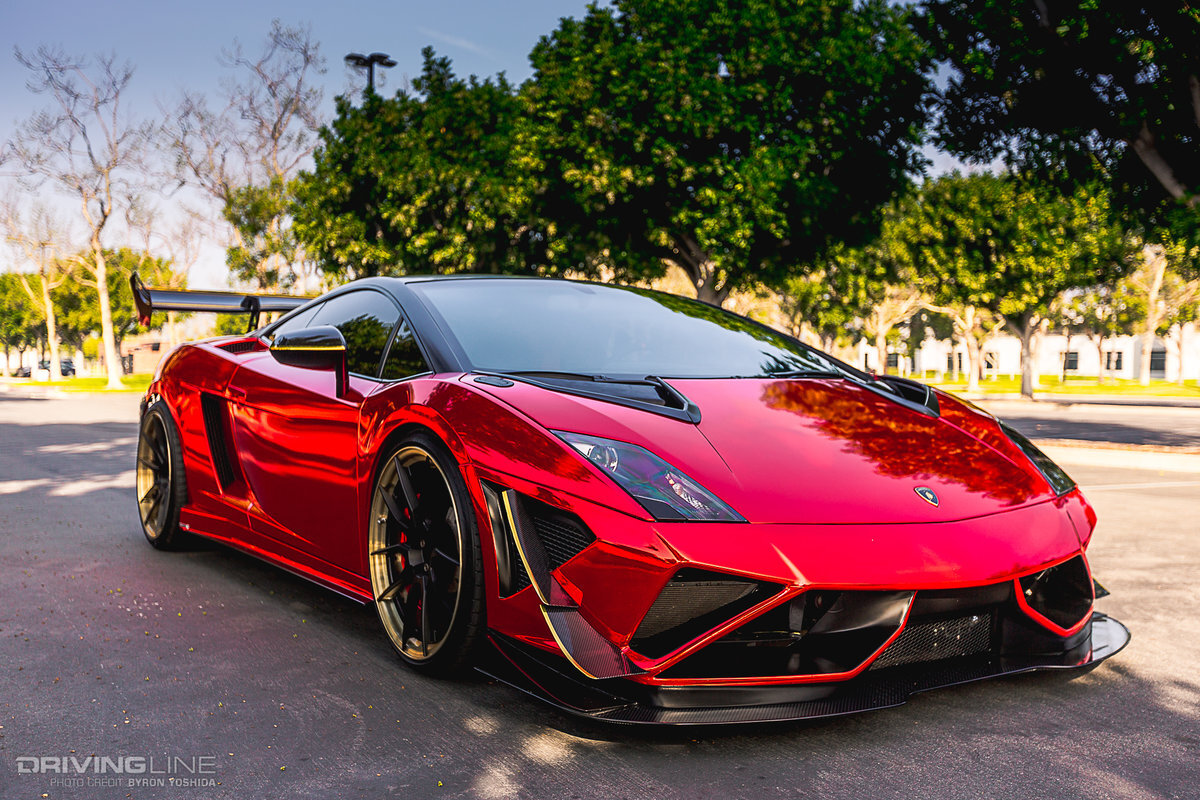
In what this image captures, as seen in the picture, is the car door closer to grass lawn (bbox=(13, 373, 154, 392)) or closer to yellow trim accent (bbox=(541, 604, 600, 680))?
yellow trim accent (bbox=(541, 604, 600, 680))

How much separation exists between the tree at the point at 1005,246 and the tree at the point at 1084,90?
68.0 ft

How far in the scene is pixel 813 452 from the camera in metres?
2.88

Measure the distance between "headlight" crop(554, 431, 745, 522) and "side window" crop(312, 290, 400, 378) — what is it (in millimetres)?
1239

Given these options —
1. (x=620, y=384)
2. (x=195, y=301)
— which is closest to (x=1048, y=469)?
(x=620, y=384)

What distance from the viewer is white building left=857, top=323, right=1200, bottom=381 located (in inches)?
3435

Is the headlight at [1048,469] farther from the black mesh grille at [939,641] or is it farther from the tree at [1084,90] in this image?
the tree at [1084,90]

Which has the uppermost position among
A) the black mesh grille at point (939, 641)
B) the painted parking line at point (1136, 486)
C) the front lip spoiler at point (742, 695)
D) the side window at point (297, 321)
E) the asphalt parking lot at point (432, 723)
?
the side window at point (297, 321)

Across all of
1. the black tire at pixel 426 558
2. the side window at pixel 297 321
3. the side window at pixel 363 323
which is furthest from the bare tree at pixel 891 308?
the black tire at pixel 426 558

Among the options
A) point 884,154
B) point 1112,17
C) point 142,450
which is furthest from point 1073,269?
point 142,450

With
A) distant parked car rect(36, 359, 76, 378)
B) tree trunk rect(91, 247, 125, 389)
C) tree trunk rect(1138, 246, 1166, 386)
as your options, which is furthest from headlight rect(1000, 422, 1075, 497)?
distant parked car rect(36, 359, 76, 378)

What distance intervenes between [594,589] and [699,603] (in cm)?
27

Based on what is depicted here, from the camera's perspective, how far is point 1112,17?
10.9 m

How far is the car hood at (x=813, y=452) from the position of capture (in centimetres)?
262

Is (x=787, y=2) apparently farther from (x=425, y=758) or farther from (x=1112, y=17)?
(x=425, y=758)
